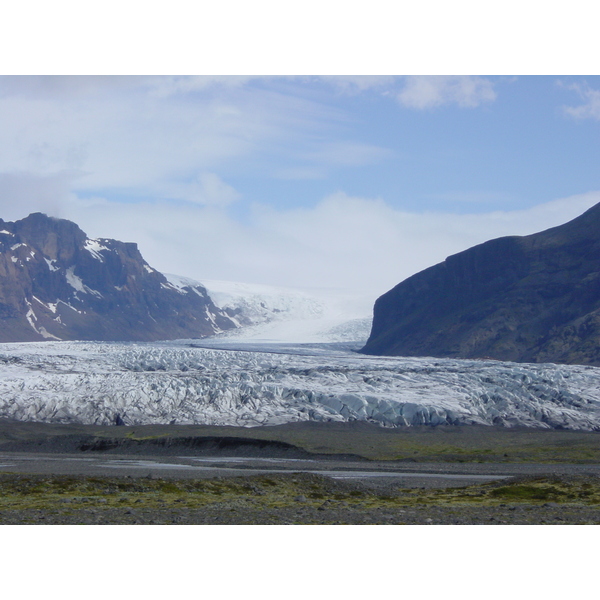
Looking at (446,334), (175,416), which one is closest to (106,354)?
(175,416)

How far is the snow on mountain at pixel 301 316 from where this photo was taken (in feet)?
470

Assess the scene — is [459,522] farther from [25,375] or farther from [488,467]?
[25,375]

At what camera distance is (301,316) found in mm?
178125

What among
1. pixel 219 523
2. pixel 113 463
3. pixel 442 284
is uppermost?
pixel 442 284

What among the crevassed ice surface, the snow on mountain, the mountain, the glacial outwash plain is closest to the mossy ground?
the glacial outwash plain

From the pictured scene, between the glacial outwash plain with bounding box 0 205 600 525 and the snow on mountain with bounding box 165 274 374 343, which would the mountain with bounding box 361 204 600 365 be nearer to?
the glacial outwash plain with bounding box 0 205 600 525

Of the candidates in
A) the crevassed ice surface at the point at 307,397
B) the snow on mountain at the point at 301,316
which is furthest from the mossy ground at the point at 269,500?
the snow on mountain at the point at 301,316

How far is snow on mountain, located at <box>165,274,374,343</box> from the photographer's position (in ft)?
470

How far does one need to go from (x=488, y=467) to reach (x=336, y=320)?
132 m

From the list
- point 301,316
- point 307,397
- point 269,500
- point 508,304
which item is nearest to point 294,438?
point 307,397

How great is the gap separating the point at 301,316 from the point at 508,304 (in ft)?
270

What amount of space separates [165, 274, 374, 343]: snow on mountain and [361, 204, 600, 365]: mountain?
1198 cm

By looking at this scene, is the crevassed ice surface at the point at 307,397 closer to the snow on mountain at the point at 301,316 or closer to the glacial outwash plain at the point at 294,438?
the glacial outwash plain at the point at 294,438

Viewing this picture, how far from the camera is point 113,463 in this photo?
1236 inches
